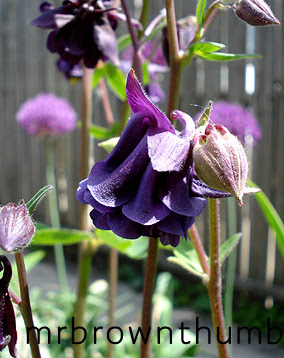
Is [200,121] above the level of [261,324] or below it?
above

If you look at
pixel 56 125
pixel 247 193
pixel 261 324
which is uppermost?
pixel 247 193

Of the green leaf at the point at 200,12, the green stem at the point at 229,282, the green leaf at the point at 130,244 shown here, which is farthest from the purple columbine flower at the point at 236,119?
the green leaf at the point at 200,12

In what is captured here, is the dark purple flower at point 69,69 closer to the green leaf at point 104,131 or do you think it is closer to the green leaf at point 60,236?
the green leaf at point 104,131

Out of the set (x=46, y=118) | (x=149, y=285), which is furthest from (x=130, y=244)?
(x=46, y=118)

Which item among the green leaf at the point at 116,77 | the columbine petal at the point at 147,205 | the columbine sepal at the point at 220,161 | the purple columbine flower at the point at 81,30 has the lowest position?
the columbine petal at the point at 147,205

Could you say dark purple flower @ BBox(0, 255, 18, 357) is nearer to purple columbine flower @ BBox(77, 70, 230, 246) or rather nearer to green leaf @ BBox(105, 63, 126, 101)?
purple columbine flower @ BBox(77, 70, 230, 246)

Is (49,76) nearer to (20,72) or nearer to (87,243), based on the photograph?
(20,72)

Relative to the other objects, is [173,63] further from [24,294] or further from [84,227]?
[84,227]

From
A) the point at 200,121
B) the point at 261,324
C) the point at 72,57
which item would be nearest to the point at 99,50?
the point at 72,57

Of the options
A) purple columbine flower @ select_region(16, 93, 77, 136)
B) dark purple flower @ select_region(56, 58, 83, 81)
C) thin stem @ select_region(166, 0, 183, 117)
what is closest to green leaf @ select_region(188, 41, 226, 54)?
thin stem @ select_region(166, 0, 183, 117)
